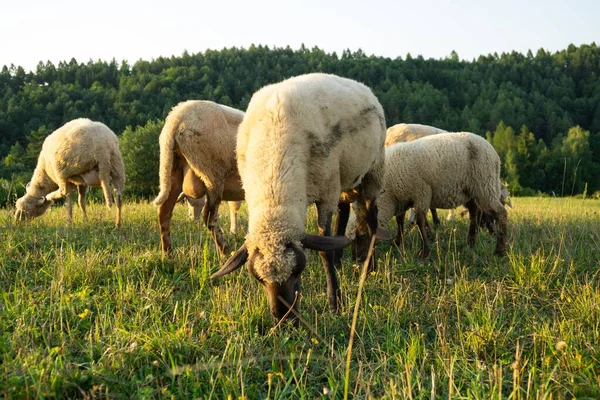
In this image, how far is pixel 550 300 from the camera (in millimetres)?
4000

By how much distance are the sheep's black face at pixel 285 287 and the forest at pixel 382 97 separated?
3640cm

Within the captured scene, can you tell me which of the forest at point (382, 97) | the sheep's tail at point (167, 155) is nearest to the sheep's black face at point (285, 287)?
the sheep's tail at point (167, 155)

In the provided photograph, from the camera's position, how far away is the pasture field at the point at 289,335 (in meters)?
2.45

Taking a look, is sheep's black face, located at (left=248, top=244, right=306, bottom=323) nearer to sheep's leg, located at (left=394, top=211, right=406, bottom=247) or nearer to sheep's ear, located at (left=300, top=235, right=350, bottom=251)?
sheep's ear, located at (left=300, top=235, right=350, bottom=251)

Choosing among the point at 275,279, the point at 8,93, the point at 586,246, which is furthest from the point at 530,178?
the point at 8,93

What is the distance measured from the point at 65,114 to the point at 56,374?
2873 inches

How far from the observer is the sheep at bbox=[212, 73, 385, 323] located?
136 inches

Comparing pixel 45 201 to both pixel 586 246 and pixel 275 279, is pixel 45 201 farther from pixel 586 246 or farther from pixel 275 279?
pixel 586 246

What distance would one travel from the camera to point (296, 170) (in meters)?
3.74

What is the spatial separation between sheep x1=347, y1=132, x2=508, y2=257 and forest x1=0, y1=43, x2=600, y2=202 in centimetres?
3418

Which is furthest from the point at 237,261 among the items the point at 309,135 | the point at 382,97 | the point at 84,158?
the point at 382,97

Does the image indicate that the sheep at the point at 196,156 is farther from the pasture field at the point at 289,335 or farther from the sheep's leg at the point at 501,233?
the sheep's leg at the point at 501,233

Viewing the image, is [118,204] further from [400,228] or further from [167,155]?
[400,228]

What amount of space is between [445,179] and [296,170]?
3429mm
